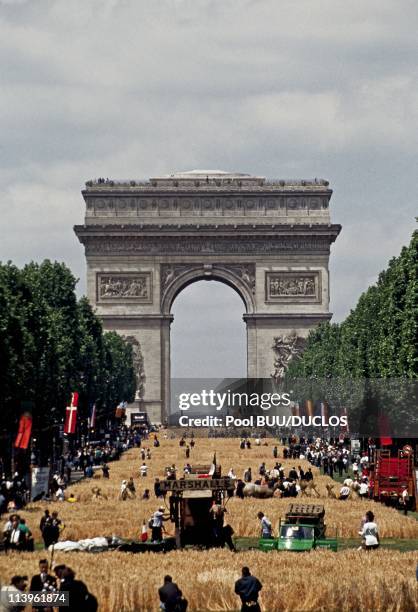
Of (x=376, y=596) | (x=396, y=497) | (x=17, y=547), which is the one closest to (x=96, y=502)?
(x=396, y=497)

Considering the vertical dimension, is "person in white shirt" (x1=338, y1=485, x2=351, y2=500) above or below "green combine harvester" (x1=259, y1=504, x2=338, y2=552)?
above

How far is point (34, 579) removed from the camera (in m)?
25.7

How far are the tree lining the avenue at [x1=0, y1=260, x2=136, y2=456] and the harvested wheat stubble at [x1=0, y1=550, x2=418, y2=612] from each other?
2595cm

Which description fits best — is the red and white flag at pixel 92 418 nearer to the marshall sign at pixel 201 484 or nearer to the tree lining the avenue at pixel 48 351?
the tree lining the avenue at pixel 48 351

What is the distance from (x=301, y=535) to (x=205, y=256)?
105m

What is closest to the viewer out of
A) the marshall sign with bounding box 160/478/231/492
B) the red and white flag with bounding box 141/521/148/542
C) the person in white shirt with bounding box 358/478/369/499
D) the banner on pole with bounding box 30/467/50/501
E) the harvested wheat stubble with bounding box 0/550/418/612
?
the harvested wheat stubble with bounding box 0/550/418/612

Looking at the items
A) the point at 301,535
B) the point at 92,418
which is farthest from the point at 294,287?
the point at 301,535

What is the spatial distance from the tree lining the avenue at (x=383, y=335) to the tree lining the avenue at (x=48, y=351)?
55.2 feet

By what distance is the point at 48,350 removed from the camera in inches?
2950

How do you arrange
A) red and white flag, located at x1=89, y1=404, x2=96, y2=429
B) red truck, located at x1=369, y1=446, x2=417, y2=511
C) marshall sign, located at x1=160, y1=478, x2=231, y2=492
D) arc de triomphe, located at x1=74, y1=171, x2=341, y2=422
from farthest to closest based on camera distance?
arc de triomphe, located at x1=74, y1=171, x2=341, y2=422, red and white flag, located at x1=89, y1=404, x2=96, y2=429, red truck, located at x1=369, y1=446, x2=417, y2=511, marshall sign, located at x1=160, y1=478, x2=231, y2=492

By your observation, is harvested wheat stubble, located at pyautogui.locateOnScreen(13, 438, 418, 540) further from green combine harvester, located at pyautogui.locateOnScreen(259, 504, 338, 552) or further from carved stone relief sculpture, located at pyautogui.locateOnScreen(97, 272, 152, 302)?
carved stone relief sculpture, located at pyautogui.locateOnScreen(97, 272, 152, 302)

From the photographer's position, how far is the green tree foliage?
62.3 m

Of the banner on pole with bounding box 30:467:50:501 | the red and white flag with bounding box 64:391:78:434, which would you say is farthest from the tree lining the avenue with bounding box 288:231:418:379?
the banner on pole with bounding box 30:467:50:501

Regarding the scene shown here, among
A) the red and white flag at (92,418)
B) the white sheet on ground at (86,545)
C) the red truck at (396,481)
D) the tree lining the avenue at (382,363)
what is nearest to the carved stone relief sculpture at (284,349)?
the tree lining the avenue at (382,363)
